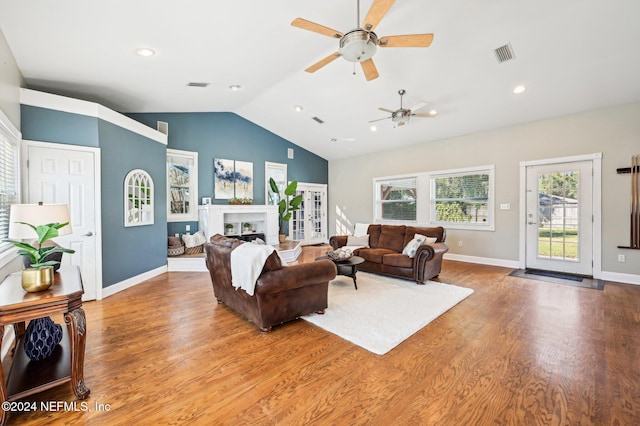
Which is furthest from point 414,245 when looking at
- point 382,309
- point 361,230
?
point 382,309

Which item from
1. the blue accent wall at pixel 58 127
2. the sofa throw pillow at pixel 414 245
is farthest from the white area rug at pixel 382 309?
the blue accent wall at pixel 58 127

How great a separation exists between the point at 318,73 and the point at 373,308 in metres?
3.86

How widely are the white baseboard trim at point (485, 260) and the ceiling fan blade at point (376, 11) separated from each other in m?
5.32

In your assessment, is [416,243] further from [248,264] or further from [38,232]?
Answer: [38,232]

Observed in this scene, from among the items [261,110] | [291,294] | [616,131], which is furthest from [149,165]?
[616,131]

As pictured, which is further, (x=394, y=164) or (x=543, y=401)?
(x=394, y=164)

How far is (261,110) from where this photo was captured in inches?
257

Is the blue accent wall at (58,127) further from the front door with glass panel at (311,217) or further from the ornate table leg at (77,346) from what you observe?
the front door with glass panel at (311,217)

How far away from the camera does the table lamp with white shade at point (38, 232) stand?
174 cm

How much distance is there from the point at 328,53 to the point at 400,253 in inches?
138

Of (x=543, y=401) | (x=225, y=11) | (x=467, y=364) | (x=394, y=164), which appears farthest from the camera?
(x=394, y=164)

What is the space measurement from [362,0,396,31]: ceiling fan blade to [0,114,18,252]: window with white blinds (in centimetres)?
A: 347

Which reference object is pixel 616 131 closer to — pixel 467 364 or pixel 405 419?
pixel 467 364

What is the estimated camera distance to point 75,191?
3.62 metres
